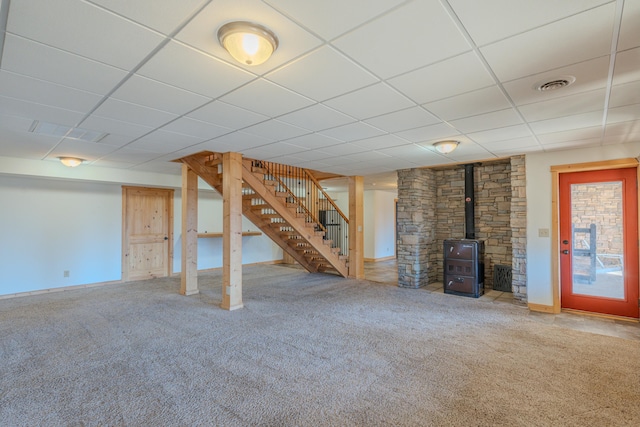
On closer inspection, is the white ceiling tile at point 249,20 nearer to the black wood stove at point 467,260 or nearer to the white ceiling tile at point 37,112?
the white ceiling tile at point 37,112

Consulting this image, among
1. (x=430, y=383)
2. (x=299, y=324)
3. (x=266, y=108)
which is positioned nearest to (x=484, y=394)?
(x=430, y=383)

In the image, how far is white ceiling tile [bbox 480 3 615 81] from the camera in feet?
5.31

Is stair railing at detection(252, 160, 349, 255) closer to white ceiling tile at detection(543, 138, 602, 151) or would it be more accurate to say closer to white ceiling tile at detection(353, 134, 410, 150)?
white ceiling tile at detection(353, 134, 410, 150)

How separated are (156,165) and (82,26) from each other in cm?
448

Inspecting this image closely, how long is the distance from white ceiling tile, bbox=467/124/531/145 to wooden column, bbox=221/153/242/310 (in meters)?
3.21

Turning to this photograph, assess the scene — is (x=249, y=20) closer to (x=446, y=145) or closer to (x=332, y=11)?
(x=332, y=11)

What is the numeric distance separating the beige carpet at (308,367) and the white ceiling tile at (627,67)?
237 centimetres

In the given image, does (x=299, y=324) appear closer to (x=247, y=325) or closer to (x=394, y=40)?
(x=247, y=325)

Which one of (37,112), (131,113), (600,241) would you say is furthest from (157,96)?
(600,241)

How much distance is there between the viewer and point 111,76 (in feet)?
7.38

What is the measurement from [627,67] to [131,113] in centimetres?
399

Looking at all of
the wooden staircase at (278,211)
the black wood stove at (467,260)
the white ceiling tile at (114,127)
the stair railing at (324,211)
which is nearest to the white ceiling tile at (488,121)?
the black wood stove at (467,260)

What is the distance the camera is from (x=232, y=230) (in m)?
4.61

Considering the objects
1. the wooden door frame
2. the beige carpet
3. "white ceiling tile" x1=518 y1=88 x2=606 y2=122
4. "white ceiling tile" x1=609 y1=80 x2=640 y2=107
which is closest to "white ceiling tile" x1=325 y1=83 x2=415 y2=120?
"white ceiling tile" x1=518 y1=88 x2=606 y2=122
